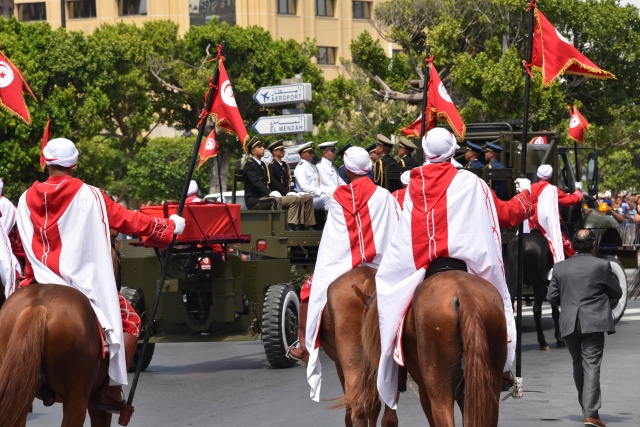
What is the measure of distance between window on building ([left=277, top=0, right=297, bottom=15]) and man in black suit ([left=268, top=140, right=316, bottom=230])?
56.5 metres

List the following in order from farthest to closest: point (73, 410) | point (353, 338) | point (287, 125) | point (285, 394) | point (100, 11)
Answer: point (100, 11) → point (287, 125) → point (285, 394) → point (353, 338) → point (73, 410)

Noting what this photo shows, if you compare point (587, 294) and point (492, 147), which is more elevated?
point (492, 147)

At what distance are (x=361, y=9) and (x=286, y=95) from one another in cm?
5729

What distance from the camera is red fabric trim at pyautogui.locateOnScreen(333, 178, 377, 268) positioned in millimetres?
9555

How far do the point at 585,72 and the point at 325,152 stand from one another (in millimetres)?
6286

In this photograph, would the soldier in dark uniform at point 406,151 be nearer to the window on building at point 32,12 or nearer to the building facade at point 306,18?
the building facade at point 306,18

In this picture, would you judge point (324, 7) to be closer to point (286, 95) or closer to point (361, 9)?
point (361, 9)

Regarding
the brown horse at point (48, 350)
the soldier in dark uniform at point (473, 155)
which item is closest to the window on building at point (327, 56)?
the soldier in dark uniform at point (473, 155)

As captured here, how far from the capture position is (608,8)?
33875 mm

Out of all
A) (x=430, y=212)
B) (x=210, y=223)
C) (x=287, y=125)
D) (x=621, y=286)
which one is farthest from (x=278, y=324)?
(x=287, y=125)

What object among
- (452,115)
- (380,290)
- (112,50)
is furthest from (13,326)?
(112,50)

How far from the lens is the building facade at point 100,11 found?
Answer: 7125cm

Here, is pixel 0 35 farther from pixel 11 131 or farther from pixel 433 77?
pixel 433 77

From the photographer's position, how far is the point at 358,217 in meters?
9.66
